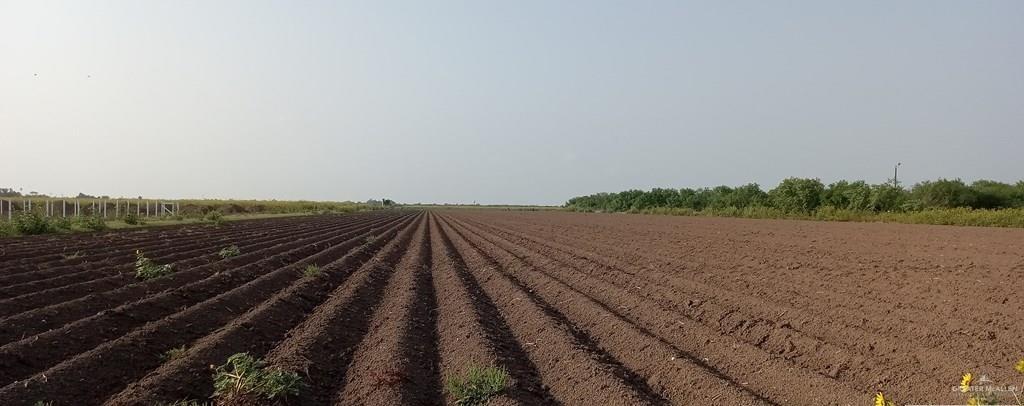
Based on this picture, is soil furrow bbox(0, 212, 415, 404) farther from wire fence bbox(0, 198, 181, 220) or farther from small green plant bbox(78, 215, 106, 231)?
wire fence bbox(0, 198, 181, 220)

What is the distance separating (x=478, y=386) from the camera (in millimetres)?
5277

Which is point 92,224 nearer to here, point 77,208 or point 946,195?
point 77,208

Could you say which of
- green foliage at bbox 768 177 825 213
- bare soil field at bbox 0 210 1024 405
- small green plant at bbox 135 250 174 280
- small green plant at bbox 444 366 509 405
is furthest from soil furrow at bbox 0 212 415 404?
green foliage at bbox 768 177 825 213

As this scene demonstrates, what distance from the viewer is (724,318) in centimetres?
819

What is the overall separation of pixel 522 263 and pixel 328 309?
24.4ft

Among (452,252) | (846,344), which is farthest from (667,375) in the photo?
(452,252)

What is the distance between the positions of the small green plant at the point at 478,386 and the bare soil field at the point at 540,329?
0.43ft

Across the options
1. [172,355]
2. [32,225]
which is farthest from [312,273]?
[32,225]

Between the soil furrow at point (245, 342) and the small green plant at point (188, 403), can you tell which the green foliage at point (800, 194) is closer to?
the soil furrow at point (245, 342)

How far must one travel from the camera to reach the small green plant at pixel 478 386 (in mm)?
5145

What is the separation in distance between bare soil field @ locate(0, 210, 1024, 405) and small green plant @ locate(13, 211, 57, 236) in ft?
30.1

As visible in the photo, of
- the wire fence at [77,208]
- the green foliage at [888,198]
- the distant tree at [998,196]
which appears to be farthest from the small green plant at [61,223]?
the distant tree at [998,196]

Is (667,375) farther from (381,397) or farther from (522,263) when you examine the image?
(522,263)

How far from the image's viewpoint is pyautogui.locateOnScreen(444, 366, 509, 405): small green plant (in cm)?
514
